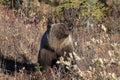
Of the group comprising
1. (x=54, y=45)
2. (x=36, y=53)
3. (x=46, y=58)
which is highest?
(x=54, y=45)

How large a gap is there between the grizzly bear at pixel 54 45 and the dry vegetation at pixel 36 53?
24 cm

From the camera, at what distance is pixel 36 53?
30.8ft

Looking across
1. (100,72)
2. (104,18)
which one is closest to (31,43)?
(100,72)

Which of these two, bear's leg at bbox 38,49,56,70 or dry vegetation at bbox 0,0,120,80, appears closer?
dry vegetation at bbox 0,0,120,80

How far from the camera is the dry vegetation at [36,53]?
5465 millimetres

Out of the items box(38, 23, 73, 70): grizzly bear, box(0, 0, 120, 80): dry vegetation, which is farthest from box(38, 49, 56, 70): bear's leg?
box(0, 0, 120, 80): dry vegetation

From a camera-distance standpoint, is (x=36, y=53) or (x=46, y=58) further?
(x=36, y=53)

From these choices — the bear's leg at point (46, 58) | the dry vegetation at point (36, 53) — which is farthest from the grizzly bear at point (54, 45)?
the dry vegetation at point (36, 53)

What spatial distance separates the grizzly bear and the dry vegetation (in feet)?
0.78

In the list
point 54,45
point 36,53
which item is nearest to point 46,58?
point 54,45

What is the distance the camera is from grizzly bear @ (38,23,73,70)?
766 centimetres

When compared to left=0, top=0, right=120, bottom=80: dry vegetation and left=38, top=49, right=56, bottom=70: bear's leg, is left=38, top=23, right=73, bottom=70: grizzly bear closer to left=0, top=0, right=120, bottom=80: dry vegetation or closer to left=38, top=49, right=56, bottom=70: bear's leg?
left=38, top=49, right=56, bottom=70: bear's leg

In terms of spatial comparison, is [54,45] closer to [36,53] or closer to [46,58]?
[46,58]

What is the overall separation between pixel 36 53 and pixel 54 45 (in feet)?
5.67
